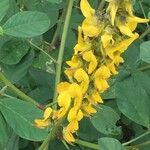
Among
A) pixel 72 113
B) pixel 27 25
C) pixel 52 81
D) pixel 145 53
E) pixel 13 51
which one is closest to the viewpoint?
pixel 72 113

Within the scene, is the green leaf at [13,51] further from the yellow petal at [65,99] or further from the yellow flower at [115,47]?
the yellow flower at [115,47]

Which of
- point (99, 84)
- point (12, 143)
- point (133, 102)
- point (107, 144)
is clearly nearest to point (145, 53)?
point (133, 102)

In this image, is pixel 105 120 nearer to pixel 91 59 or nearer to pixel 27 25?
pixel 27 25

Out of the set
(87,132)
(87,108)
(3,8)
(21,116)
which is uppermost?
(3,8)

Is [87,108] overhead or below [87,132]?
overhead

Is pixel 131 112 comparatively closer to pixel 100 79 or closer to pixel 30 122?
pixel 30 122

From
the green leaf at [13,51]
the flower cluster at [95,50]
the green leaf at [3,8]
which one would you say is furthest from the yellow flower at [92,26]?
the green leaf at [13,51]
